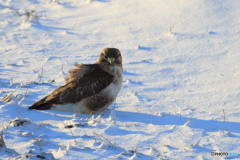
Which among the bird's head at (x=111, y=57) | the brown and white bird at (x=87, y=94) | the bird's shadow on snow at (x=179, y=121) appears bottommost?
the bird's shadow on snow at (x=179, y=121)

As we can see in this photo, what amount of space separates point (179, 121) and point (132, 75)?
2.22 meters

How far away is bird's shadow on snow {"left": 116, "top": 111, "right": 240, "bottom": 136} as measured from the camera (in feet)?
Answer: 16.5

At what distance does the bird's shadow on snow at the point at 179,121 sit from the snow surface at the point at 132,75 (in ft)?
0.04

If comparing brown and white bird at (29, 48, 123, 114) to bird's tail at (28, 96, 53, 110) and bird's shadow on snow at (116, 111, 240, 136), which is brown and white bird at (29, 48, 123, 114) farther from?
bird's shadow on snow at (116, 111, 240, 136)

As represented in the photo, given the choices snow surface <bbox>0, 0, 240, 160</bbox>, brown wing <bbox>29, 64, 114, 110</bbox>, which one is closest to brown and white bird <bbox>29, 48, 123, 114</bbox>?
brown wing <bbox>29, 64, 114, 110</bbox>

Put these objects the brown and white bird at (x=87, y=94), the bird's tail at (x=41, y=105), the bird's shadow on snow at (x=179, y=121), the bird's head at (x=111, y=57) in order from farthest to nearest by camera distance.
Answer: the bird's head at (x=111, y=57), the brown and white bird at (x=87, y=94), the bird's tail at (x=41, y=105), the bird's shadow on snow at (x=179, y=121)

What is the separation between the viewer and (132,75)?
7.35m

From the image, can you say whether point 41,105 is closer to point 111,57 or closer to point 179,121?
point 111,57

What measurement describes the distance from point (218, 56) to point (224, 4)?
2.06 meters

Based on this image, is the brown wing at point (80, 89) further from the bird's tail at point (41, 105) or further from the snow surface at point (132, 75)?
the snow surface at point (132, 75)

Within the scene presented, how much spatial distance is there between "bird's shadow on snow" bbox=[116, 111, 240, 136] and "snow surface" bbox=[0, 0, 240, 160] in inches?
0.5

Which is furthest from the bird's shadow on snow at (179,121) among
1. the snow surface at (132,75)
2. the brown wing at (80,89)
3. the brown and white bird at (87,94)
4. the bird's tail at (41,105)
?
the bird's tail at (41,105)

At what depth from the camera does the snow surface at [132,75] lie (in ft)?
14.3

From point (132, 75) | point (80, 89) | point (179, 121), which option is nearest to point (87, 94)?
point (80, 89)
